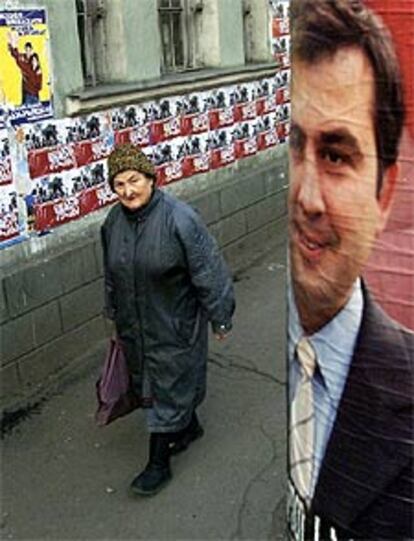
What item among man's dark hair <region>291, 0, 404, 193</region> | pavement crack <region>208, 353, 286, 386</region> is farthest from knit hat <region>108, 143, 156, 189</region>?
pavement crack <region>208, 353, 286, 386</region>

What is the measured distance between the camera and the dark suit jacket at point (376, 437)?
2.21 m

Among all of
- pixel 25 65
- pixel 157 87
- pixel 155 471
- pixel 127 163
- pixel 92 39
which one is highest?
pixel 92 39

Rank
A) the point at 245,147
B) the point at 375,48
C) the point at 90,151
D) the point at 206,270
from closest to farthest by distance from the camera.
A: the point at 375,48 → the point at 206,270 → the point at 90,151 → the point at 245,147

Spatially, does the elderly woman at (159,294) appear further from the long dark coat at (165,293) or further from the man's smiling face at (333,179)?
the man's smiling face at (333,179)

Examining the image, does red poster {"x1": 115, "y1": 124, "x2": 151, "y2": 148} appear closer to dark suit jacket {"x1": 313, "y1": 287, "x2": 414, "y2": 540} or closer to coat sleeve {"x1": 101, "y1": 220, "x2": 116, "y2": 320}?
coat sleeve {"x1": 101, "y1": 220, "x2": 116, "y2": 320}

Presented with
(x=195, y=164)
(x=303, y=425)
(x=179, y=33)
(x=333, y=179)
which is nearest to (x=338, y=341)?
(x=303, y=425)

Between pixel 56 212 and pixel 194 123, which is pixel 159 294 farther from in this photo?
pixel 194 123

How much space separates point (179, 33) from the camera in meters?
7.20

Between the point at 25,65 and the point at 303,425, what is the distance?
3.37 m

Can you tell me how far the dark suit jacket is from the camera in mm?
2205

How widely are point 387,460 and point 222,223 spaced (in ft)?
17.6

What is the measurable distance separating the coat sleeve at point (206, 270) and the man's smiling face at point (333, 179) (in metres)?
1.52

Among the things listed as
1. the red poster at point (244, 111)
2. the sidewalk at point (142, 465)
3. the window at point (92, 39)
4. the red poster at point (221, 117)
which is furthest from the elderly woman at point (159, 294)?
the red poster at point (244, 111)

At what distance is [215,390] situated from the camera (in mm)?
5281
